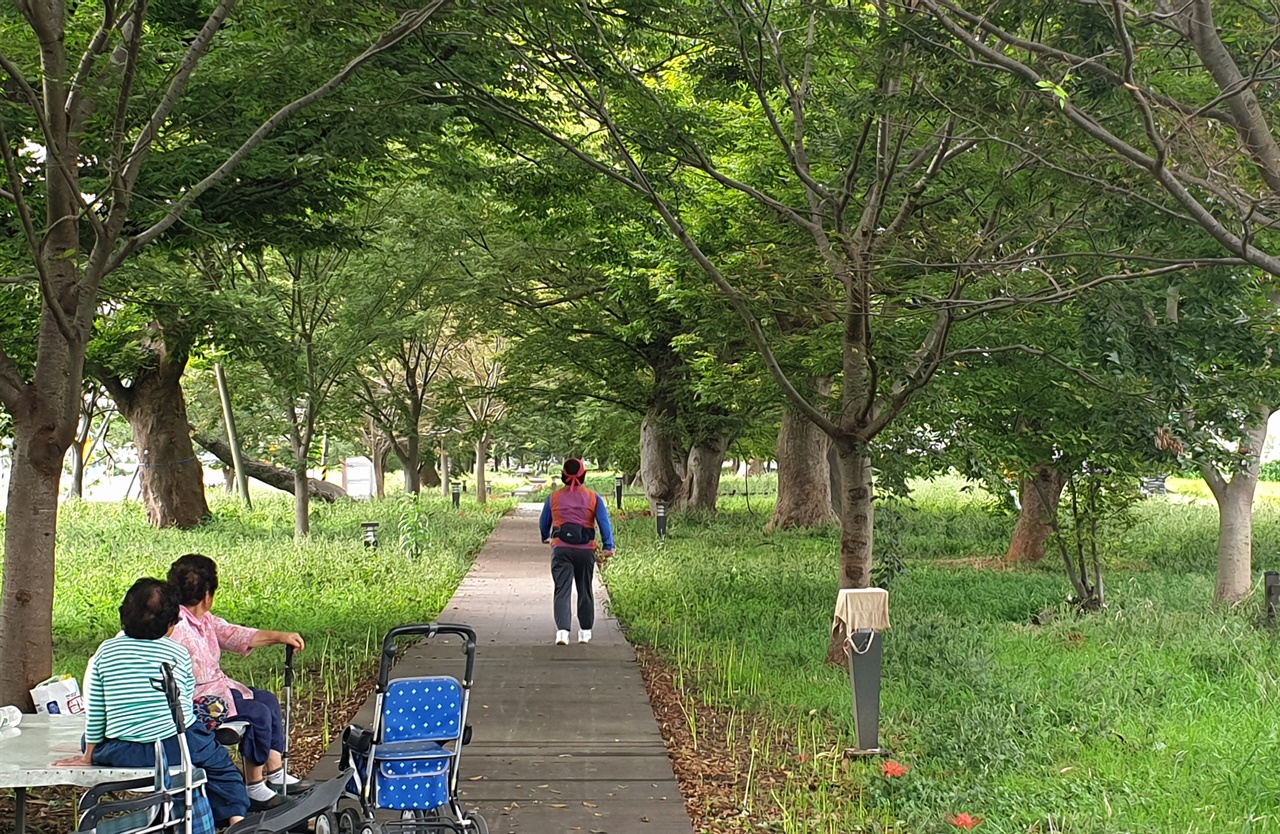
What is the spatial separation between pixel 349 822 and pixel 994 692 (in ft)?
16.5

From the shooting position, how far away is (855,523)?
31.2 feet

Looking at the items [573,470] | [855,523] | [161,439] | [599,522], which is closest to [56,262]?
[573,470]

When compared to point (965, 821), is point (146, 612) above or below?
above

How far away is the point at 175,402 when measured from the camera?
22.1 m

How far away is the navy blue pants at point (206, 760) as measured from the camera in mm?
4570

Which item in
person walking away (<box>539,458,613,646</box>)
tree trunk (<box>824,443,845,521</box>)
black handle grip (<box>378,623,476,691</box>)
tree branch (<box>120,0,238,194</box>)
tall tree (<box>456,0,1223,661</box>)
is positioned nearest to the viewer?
black handle grip (<box>378,623,476,691</box>)

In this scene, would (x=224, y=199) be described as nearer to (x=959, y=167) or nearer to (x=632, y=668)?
(x=632, y=668)

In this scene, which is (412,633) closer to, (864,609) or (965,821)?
(965,821)

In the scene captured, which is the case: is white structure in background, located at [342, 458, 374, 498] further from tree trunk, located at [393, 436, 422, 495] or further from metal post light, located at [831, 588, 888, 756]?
metal post light, located at [831, 588, 888, 756]

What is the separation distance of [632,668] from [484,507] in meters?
24.0

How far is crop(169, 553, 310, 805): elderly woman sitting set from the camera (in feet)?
17.7

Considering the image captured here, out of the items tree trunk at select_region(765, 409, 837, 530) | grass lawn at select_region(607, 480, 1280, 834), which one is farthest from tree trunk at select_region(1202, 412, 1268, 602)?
tree trunk at select_region(765, 409, 837, 530)

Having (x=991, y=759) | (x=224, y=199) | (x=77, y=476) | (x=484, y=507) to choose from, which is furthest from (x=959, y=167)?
(x=77, y=476)

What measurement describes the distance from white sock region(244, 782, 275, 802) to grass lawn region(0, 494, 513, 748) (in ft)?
5.86
